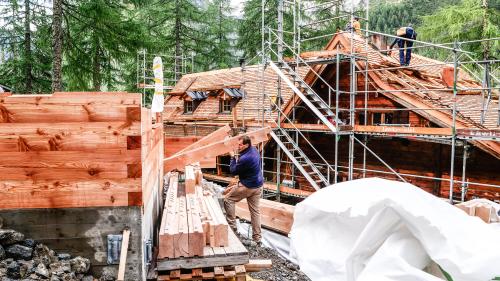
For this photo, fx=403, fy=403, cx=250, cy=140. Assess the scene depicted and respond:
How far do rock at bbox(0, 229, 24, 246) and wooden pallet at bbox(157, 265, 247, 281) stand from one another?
165 centimetres

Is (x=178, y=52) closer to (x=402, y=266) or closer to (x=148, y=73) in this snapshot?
Result: (x=148, y=73)

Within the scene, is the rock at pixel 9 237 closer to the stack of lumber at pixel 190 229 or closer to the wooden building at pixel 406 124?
the stack of lumber at pixel 190 229

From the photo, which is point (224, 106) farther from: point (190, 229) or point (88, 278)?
point (88, 278)

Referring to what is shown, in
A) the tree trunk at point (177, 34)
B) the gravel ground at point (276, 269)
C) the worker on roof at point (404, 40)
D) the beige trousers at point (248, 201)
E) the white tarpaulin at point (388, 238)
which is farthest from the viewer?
the tree trunk at point (177, 34)

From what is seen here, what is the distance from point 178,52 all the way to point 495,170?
86.0ft

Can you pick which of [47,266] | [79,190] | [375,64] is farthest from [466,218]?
[375,64]

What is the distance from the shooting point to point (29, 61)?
21.9m

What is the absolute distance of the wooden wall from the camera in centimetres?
433

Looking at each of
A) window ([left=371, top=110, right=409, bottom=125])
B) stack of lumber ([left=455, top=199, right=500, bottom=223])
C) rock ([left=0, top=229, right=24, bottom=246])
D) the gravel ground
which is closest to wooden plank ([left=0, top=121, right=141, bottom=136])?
rock ([left=0, top=229, right=24, bottom=246])

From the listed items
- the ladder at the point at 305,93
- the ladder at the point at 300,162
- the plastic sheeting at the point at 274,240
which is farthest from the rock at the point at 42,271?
the ladder at the point at 305,93

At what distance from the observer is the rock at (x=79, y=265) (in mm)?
4308

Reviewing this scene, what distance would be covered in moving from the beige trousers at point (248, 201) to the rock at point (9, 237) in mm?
4616

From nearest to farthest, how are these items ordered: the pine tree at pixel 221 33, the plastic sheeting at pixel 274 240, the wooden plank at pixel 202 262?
the wooden plank at pixel 202 262
the plastic sheeting at pixel 274 240
the pine tree at pixel 221 33

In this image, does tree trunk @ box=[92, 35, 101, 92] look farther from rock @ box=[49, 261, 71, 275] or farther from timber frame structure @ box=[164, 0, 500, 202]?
rock @ box=[49, 261, 71, 275]
